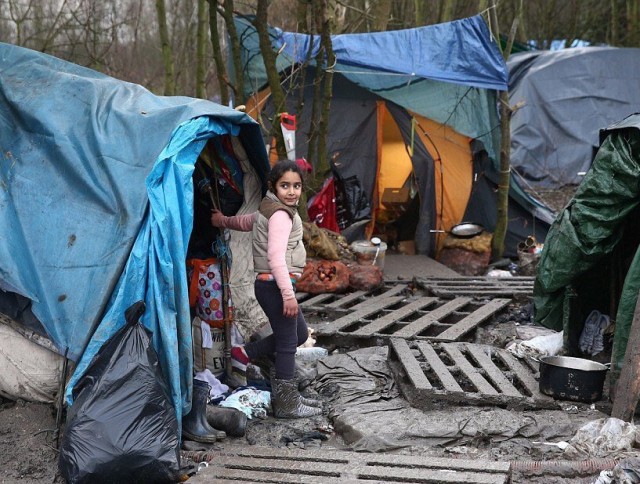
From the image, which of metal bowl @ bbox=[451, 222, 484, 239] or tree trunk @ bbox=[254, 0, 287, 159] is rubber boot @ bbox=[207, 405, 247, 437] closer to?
tree trunk @ bbox=[254, 0, 287, 159]

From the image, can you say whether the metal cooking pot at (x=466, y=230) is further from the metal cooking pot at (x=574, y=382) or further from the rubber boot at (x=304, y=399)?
the rubber boot at (x=304, y=399)

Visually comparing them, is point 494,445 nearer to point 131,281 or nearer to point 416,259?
point 131,281

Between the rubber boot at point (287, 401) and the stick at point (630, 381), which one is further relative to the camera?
the rubber boot at point (287, 401)

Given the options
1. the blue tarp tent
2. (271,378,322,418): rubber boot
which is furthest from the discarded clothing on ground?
the blue tarp tent

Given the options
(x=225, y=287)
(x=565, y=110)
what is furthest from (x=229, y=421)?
(x=565, y=110)

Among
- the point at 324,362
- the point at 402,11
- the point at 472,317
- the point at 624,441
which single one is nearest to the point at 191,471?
the point at 324,362

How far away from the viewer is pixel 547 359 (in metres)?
5.12

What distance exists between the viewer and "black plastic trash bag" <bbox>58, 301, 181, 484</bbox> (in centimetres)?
385

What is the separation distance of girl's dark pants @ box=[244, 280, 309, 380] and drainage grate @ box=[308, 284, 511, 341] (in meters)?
1.50

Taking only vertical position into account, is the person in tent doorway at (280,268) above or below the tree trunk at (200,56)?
below

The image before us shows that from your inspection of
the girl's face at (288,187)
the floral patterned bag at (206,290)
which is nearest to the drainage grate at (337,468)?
the floral patterned bag at (206,290)

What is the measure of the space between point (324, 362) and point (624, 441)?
90.8 inches

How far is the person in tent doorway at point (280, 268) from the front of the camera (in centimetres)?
473

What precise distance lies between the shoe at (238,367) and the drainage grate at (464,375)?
1.08 m
